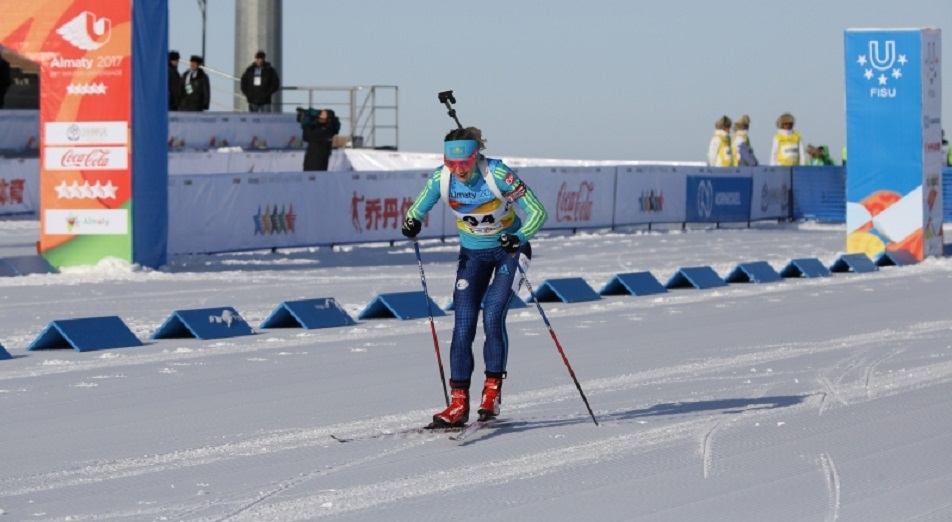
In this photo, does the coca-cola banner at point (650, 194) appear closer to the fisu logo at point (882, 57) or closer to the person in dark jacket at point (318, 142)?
the person in dark jacket at point (318, 142)

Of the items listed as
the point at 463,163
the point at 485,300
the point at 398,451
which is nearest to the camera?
the point at 398,451

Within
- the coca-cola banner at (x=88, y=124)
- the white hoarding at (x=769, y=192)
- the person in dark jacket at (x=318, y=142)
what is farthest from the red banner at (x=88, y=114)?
the white hoarding at (x=769, y=192)

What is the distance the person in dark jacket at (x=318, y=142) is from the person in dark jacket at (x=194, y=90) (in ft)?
14.2

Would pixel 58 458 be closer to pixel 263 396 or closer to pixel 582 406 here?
pixel 263 396

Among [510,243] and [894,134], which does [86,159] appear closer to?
[894,134]

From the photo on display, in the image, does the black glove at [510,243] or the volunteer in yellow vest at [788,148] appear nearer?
the black glove at [510,243]

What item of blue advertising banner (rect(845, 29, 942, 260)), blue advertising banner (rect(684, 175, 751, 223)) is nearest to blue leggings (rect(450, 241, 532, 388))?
blue advertising banner (rect(845, 29, 942, 260))

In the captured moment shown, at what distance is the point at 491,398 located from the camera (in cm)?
936

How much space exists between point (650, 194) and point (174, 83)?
10225 millimetres

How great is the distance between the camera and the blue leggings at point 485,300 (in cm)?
931

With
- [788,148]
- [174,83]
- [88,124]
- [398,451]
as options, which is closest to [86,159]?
[88,124]

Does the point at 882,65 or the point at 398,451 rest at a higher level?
the point at 882,65

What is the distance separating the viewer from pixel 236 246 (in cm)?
2394

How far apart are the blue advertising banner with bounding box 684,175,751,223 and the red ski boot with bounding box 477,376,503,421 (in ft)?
78.7
